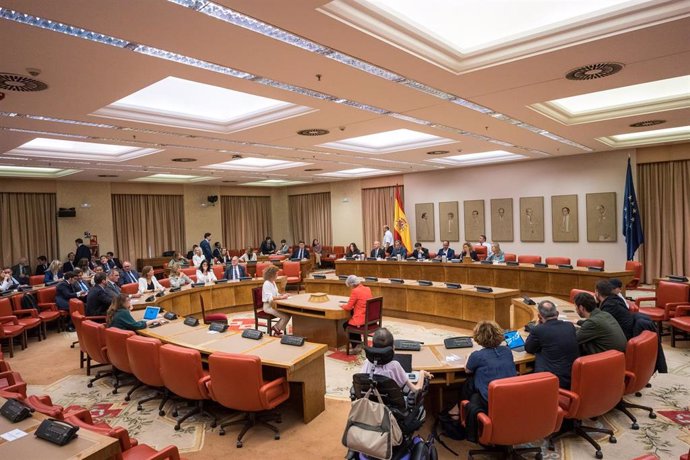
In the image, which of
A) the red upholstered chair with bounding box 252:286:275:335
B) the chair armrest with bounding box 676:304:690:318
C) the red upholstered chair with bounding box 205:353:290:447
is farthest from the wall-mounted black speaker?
the chair armrest with bounding box 676:304:690:318

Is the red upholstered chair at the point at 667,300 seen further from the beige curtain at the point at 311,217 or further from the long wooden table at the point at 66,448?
the beige curtain at the point at 311,217

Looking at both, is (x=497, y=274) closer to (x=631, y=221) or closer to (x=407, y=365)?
(x=631, y=221)

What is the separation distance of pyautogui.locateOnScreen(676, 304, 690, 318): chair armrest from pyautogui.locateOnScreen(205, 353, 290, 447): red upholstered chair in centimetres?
568

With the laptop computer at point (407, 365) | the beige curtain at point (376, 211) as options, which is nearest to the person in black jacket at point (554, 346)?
the laptop computer at point (407, 365)

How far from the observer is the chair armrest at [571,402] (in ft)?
10.5

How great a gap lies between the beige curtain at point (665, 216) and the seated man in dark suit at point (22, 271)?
1496 cm

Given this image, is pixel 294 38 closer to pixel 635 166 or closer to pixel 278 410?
pixel 278 410

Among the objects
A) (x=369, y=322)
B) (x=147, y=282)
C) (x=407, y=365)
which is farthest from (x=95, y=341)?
(x=407, y=365)

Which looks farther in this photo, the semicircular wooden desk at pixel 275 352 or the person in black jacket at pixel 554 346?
the semicircular wooden desk at pixel 275 352

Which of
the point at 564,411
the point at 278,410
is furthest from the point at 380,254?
the point at 564,411

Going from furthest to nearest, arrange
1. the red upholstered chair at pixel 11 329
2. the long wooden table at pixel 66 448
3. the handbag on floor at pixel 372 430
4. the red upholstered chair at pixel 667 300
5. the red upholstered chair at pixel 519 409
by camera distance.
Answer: the red upholstered chair at pixel 11 329 → the red upholstered chair at pixel 667 300 → the red upholstered chair at pixel 519 409 → the handbag on floor at pixel 372 430 → the long wooden table at pixel 66 448

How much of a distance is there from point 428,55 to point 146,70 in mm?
2595

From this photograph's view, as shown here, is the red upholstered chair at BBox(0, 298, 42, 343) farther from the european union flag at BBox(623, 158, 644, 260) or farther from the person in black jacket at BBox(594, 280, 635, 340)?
the european union flag at BBox(623, 158, 644, 260)

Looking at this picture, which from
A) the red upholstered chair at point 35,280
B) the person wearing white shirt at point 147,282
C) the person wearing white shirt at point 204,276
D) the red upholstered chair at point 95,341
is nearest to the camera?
the red upholstered chair at point 95,341
